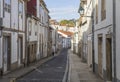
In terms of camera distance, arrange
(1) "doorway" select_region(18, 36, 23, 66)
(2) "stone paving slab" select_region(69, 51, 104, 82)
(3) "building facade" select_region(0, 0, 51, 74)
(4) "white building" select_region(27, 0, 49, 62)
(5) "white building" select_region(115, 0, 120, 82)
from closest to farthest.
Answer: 1. (5) "white building" select_region(115, 0, 120, 82)
2. (2) "stone paving slab" select_region(69, 51, 104, 82)
3. (3) "building facade" select_region(0, 0, 51, 74)
4. (1) "doorway" select_region(18, 36, 23, 66)
5. (4) "white building" select_region(27, 0, 49, 62)

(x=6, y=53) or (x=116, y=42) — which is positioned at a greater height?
(x=116, y=42)

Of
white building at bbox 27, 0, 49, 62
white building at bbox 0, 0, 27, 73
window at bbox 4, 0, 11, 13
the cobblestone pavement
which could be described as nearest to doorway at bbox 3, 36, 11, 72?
white building at bbox 0, 0, 27, 73

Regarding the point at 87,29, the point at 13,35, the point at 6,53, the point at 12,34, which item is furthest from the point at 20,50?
the point at 87,29

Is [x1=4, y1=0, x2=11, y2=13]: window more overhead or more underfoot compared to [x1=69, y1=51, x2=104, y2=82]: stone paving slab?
more overhead

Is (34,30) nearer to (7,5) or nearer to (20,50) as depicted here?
(20,50)

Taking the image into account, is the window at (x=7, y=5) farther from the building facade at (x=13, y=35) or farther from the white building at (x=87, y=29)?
the white building at (x=87, y=29)

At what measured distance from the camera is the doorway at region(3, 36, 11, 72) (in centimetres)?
2548

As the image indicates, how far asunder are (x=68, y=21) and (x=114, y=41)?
171 meters

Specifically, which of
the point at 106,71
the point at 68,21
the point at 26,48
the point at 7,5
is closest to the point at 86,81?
the point at 106,71

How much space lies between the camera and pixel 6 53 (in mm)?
26219

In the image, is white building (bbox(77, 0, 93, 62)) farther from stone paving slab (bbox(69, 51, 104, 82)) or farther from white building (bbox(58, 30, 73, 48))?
white building (bbox(58, 30, 73, 48))

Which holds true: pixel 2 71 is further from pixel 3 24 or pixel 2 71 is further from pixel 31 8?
pixel 31 8

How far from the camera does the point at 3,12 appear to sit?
24250 mm

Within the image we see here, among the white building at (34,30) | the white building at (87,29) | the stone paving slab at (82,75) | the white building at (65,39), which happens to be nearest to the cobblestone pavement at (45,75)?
the stone paving slab at (82,75)
